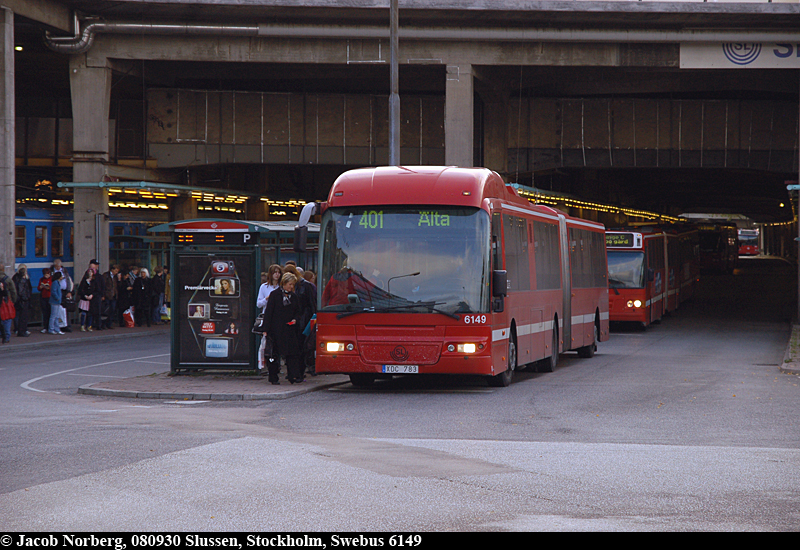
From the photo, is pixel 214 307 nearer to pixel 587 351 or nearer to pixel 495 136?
pixel 587 351

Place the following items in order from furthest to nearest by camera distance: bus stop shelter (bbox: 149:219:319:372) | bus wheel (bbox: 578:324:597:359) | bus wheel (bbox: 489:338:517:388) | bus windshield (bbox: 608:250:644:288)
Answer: bus windshield (bbox: 608:250:644:288) → bus wheel (bbox: 578:324:597:359) → bus stop shelter (bbox: 149:219:319:372) → bus wheel (bbox: 489:338:517:388)

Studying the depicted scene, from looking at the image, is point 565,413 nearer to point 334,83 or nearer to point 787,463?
point 787,463

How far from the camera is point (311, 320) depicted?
1639cm

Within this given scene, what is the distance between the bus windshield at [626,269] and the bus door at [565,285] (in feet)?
32.0

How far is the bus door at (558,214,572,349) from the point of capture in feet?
64.8

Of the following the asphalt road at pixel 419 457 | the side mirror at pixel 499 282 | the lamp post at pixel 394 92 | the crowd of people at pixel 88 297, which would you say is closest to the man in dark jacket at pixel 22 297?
the crowd of people at pixel 88 297

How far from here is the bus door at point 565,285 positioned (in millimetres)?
19750

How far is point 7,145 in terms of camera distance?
29750mm

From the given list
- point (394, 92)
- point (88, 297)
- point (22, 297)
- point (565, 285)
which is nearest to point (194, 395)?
point (565, 285)

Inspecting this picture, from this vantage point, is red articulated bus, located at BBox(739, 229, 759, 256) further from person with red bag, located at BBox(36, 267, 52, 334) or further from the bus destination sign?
person with red bag, located at BBox(36, 267, 52, 334)

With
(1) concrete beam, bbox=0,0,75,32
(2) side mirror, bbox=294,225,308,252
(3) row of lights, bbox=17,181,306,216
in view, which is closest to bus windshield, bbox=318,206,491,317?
(2) side mirror, bbox=294,225,308,252

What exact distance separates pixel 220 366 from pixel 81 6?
810 inches

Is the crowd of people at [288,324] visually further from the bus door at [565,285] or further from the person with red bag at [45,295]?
the person with red bag at [45,295]

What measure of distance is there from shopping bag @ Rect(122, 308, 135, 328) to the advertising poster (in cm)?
1512
